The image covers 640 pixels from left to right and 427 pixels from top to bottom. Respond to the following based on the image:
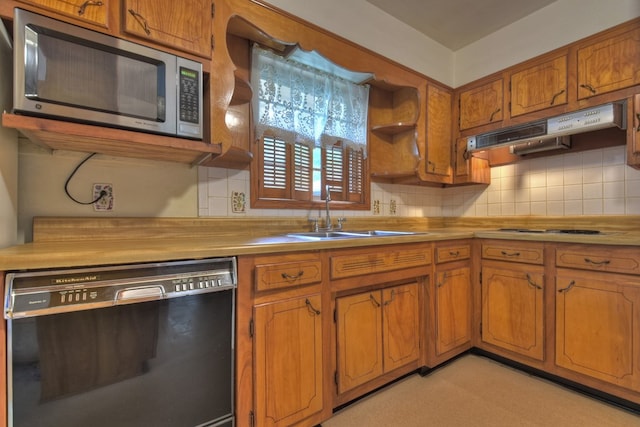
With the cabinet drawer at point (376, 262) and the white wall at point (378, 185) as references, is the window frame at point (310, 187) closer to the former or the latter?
the white wall at point (378, 185)

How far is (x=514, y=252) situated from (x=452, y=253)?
1.28 feet

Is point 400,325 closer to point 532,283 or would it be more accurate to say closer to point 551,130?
point 532,283

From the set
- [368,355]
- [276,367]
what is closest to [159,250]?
[276,367]

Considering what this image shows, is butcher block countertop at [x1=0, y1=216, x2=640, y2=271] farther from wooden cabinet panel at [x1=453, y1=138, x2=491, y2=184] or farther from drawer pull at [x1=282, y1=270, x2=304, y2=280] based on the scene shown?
wooden cabinet panel at [x1=453, y1=138, x2=491, y2=184]

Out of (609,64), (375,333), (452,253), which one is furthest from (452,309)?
(609,64)

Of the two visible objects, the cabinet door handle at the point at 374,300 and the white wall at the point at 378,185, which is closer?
the white wall at the point at 378,185

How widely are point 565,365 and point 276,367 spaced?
5.67ft

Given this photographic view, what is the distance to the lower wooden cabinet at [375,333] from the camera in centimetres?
154

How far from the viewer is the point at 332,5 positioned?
78.2 inches

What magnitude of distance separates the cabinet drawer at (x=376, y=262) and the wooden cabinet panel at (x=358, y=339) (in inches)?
5.4

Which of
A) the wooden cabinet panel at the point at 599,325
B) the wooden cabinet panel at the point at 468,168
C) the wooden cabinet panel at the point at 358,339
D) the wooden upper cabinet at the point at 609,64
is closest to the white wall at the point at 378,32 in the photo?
the wooden cabinet panel at the point at 468,168

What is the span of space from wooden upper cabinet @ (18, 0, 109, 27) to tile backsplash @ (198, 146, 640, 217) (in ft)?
2.59

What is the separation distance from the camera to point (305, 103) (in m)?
2.06

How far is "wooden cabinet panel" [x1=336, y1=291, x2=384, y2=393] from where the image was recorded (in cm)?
153
